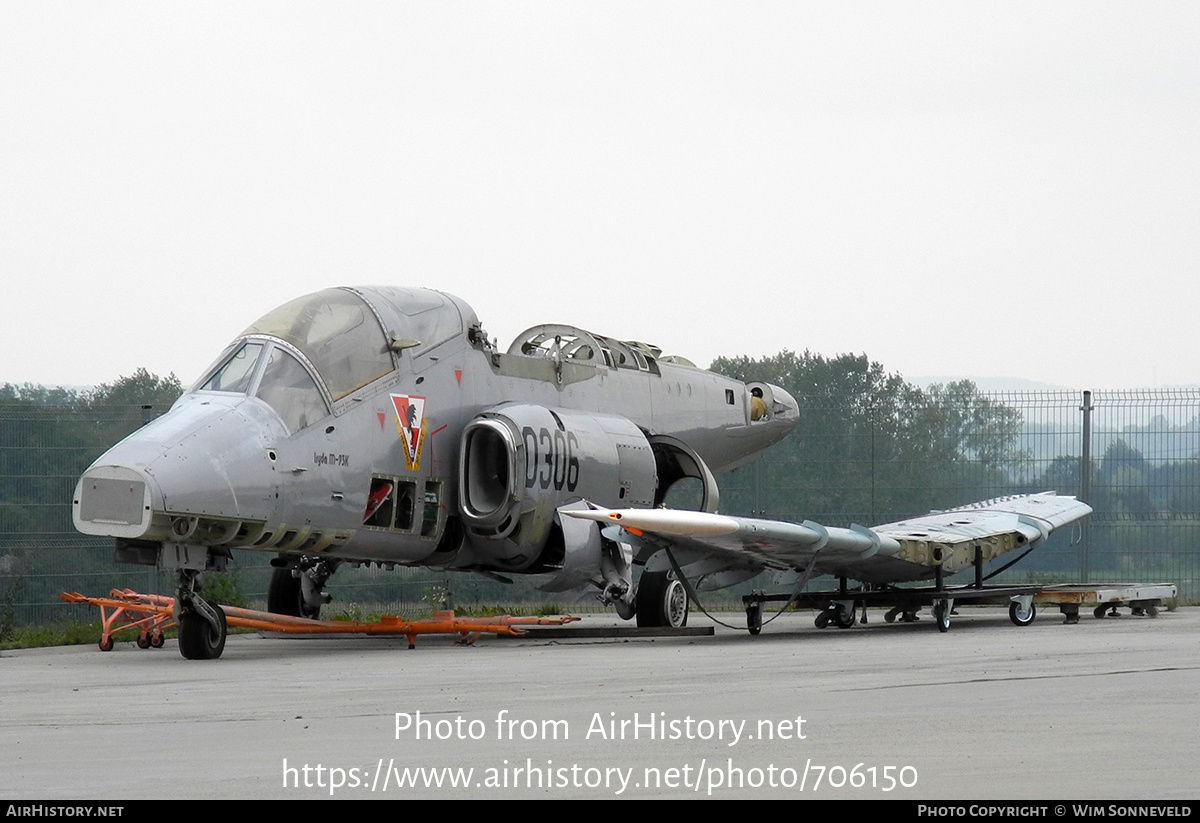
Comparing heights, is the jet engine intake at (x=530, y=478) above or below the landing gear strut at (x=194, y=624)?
above

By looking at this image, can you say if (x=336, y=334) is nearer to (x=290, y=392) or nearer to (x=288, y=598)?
(x=290, y=392)

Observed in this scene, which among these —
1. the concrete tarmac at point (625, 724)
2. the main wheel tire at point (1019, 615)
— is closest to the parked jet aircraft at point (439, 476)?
the main wheel tire at point (1019, 615)

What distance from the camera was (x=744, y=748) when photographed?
6.38 meters

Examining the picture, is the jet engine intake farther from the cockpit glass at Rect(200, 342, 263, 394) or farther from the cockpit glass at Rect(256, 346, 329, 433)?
the cockpit glass at Rect(200, 342, 263, 394)

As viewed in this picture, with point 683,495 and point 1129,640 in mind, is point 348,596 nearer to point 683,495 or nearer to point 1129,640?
point 683,495

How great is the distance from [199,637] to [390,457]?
2.50 m

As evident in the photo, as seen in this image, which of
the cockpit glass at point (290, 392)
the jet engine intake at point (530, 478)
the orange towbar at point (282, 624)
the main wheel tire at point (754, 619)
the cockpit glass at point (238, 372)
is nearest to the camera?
the cockpit glass at point (290, 392)

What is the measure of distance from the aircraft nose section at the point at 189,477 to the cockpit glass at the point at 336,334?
82 cm

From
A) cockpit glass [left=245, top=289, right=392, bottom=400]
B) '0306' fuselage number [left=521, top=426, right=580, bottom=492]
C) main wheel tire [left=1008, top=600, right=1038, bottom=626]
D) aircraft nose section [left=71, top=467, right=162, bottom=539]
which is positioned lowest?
main wheel tire [left=1008, top=600, right=1038, bottom=626]

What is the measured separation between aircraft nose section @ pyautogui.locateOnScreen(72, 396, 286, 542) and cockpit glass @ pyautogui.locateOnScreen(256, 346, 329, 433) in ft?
0.53

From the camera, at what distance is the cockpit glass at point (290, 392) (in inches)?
526

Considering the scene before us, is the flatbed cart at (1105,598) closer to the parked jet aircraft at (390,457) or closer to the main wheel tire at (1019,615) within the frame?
the main wheel tire at (1019,615)

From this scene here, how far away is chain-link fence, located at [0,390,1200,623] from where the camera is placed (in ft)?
78.7

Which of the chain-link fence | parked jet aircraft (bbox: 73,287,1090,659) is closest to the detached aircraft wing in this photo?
parked jet aircraft (bbox: 73,287,1090,659)
